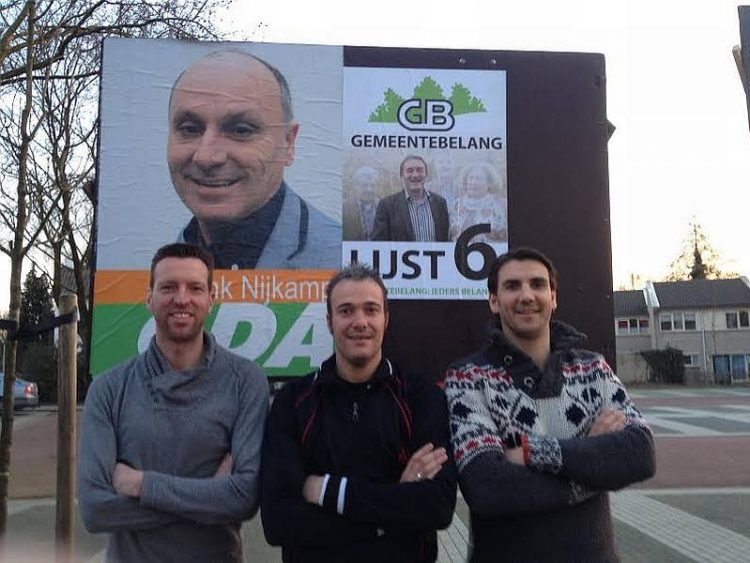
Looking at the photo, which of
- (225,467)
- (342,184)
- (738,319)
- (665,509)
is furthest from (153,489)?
(738,319)

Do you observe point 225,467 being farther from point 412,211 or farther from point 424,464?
point 412,211

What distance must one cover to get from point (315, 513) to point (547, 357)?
3.23 feet

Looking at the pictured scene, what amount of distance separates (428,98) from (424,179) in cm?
38

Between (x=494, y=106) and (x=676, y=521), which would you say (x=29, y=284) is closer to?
(x=676, y=521)

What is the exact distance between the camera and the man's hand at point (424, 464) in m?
2.34

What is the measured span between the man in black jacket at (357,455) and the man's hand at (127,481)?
16.0 inches

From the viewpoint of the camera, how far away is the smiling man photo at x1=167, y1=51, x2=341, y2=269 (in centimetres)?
337

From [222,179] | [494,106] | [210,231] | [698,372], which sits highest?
[494,106]

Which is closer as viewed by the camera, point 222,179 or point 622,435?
point 622,435

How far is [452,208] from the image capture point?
3.46 metres

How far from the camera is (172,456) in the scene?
2.49 metres

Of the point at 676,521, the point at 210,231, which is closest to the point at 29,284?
the point at 676,521

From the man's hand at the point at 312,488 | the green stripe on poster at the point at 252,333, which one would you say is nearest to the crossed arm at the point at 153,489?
the man's hand at the point at 312,488

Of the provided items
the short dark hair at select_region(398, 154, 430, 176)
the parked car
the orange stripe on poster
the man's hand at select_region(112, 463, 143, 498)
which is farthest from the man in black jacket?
the parked car
